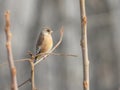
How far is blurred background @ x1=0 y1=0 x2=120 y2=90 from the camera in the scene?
6199mm

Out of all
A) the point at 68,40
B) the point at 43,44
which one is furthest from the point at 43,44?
the point at 68,40

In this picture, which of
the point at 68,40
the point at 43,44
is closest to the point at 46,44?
the point at 43,44

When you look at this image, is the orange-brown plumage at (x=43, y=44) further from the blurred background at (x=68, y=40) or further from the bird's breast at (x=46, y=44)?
the blurred background at (x=68, y=40)

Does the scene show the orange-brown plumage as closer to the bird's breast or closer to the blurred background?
the bird's breast

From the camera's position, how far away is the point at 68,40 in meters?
6.56

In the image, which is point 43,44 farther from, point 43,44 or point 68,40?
point 68,40

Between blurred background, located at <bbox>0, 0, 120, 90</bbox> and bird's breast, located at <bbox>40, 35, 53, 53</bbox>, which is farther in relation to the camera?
blurred background, located at <bbox>0, 0, 120, 90</bbox>

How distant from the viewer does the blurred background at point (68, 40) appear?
20.3 ft

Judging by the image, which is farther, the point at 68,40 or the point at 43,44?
the point at 68,40

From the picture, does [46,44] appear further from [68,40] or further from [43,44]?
[68,40]

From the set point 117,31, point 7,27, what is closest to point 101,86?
point 117,31

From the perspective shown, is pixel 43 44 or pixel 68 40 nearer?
pixel 43 44

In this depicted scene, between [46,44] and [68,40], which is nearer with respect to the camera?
[46,44]

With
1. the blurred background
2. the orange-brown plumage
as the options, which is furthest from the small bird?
the blurred background
